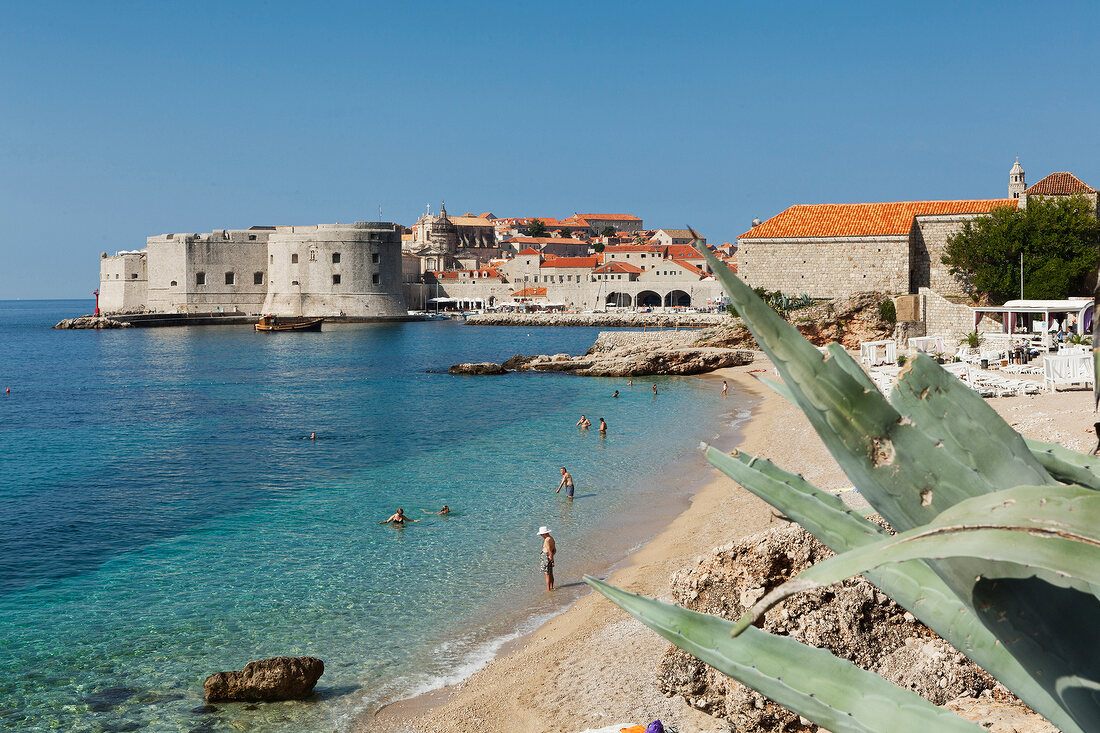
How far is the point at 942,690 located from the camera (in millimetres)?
3859

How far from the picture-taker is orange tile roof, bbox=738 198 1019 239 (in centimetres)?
3102

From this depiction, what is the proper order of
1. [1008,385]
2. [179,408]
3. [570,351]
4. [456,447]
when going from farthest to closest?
1. [570,351]
2. [179,408]
3. [456,447]
4. [1008,385]

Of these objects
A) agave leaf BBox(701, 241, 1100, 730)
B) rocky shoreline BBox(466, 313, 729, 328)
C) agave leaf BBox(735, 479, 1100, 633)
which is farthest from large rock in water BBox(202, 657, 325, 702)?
rocky shoreline BBox(466, 313, 729, 328)

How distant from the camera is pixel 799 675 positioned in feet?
3.99

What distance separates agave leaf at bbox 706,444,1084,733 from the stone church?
31957 mm

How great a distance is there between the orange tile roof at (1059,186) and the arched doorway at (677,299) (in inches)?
1721

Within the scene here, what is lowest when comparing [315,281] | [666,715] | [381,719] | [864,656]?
[381,719]

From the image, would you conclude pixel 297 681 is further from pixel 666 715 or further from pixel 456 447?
pixel 456 447

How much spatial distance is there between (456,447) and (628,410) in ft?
21.2

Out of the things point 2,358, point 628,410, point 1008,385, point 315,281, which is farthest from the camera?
point 315,281

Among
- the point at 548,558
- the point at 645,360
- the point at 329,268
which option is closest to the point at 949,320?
the point at 645,360

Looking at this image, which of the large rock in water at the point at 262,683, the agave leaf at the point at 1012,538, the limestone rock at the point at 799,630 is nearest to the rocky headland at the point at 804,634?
the limestone rock at the point at 799,630

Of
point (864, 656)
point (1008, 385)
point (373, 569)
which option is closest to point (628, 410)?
point (1008, 385)

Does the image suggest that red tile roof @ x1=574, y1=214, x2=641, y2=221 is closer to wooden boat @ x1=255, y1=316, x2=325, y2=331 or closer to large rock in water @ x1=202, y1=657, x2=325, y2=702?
wooden boat @ x1=255, y1=316, x2=325, y2=331
